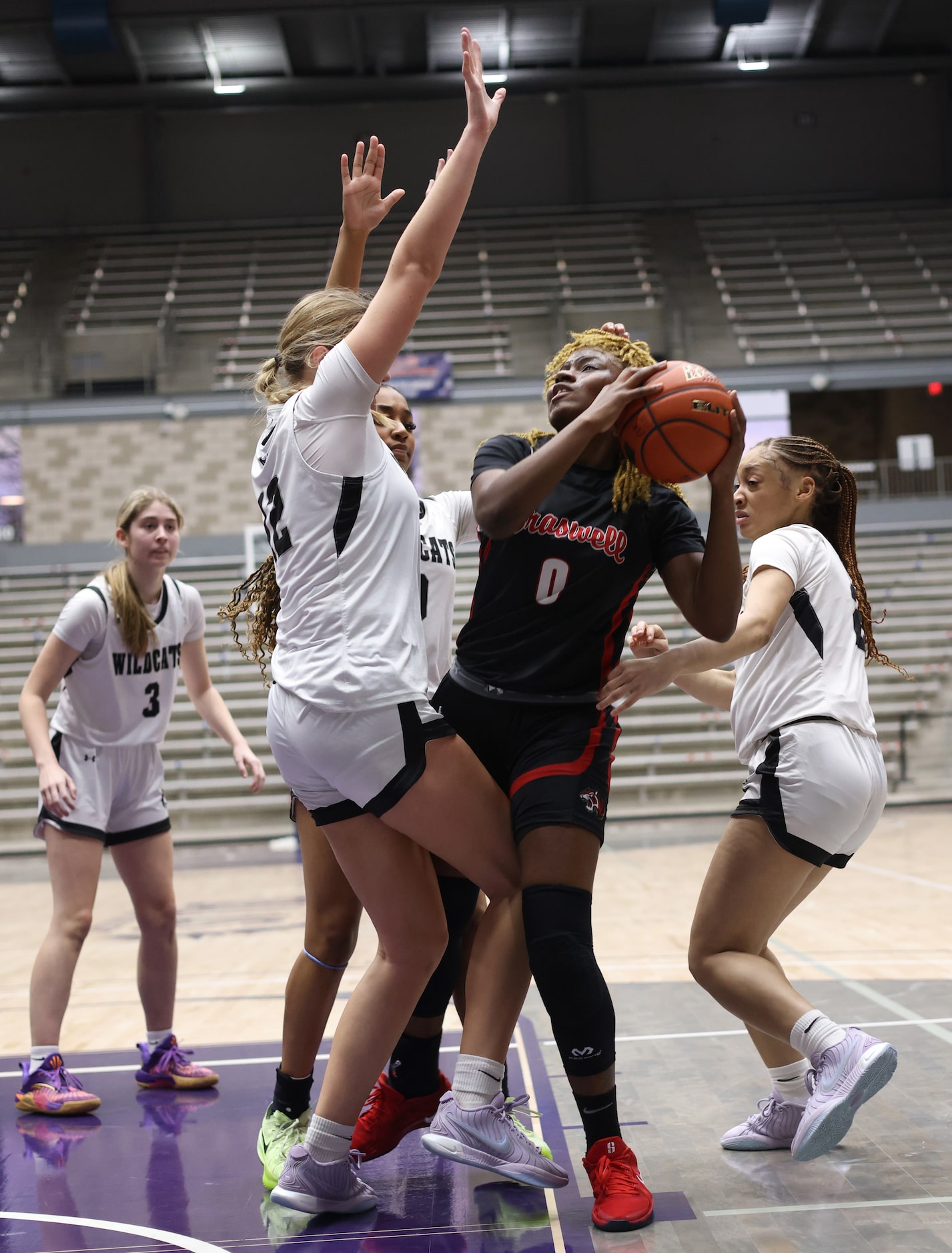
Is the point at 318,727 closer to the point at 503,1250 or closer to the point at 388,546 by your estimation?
the point at 388,546

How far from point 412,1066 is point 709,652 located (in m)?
1.27

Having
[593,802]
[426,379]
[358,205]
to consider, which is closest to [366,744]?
[593,802]

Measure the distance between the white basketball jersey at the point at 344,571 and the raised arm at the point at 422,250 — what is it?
0.26ft

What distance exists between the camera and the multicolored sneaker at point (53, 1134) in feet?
10.1

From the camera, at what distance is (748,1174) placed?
2693 mm

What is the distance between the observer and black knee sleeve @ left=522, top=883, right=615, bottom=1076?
232cm

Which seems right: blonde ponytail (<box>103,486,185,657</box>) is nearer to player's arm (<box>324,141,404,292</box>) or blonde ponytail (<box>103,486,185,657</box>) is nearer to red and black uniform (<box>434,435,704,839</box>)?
player's arm (<box>324,141,404,292</box>)

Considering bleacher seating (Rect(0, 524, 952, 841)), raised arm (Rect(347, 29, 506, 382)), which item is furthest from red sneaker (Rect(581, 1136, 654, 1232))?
bleacher seating (Rect(0, 524, 952, 841))

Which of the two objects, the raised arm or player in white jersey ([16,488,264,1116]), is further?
player in white jersey ([16,488,264,1116])

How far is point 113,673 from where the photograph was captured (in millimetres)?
3701

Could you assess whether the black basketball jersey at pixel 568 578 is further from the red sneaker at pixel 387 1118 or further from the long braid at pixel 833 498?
the red sneaker at pixel 387 1118

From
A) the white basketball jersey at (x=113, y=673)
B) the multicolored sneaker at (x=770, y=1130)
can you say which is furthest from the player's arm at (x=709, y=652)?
the white basketball jersey at (x=113, y=673)

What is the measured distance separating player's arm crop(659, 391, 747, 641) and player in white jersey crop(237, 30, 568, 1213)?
565mm

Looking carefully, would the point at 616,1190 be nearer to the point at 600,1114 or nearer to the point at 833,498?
the point at 600,1114
